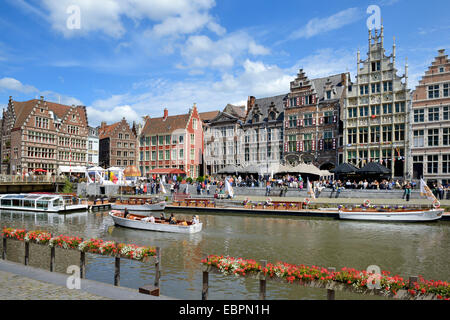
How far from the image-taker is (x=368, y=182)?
40.8m

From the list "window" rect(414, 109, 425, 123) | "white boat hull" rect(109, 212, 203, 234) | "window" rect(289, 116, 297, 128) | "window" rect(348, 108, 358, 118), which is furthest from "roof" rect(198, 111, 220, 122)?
"white boat hull" rect(109, 212, 203, 234)

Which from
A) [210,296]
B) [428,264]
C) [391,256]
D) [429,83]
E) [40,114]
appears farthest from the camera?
[40,114]

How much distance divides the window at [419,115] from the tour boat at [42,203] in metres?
40.5

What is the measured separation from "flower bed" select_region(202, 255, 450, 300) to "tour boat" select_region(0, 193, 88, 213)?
34012 mm

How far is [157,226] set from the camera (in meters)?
26.1

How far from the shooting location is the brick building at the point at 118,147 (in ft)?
233

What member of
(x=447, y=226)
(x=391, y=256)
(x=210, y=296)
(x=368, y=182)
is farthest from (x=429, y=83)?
(x=210, y=296)

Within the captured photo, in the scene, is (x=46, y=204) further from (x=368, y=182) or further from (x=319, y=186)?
(x=368, y=182)

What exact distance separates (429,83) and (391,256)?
1243 inches

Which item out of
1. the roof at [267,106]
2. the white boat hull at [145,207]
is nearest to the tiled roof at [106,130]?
the roof at [267,106]

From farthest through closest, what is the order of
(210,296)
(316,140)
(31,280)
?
(316,140) → (210,296) → (31,280)

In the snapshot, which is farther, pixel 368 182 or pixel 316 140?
pixel 316 140

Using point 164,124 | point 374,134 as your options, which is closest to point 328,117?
point 374,134

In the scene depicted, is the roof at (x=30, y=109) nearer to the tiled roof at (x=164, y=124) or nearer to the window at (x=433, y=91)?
the tiled roof at (x=164, y=124)
